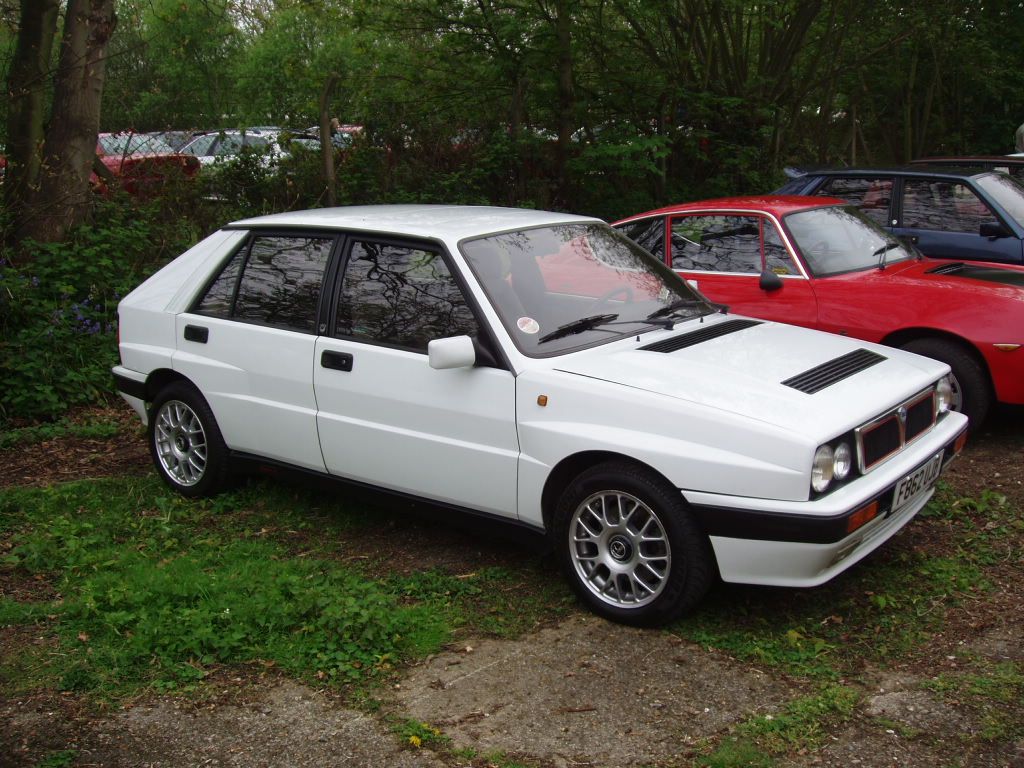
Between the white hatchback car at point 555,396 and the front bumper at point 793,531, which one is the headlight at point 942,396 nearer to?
the white hatchback car at point 555,396

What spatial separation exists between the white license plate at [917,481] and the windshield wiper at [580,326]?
148 centimetres

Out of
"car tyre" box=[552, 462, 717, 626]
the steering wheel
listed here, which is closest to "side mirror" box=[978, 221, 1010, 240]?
the steering wheel

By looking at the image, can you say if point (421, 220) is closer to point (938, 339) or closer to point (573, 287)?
point (573, 287)

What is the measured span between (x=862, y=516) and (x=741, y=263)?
3.58 metres

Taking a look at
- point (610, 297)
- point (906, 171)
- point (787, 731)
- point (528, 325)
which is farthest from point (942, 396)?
point (906, 171)

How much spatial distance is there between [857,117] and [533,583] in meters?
17.9

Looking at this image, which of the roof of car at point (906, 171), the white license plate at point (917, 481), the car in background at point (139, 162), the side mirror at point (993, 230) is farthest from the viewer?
the car in background at point (139, 162)

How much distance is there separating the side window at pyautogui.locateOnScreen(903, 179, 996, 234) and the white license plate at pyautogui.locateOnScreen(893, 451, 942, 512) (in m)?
4.57

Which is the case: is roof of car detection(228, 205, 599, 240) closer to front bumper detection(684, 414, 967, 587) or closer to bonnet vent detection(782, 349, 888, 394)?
bonnet vent detection(782, 349, 888, 394)

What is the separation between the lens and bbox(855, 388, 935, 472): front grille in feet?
13.4

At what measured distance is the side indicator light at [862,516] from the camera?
3.83m

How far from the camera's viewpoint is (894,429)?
14.1 feet

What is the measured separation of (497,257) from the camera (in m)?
4.84

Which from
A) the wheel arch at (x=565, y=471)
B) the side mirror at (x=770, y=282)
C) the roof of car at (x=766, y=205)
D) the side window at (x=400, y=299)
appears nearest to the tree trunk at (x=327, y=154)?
the roof of car at (x=766, y=205)
